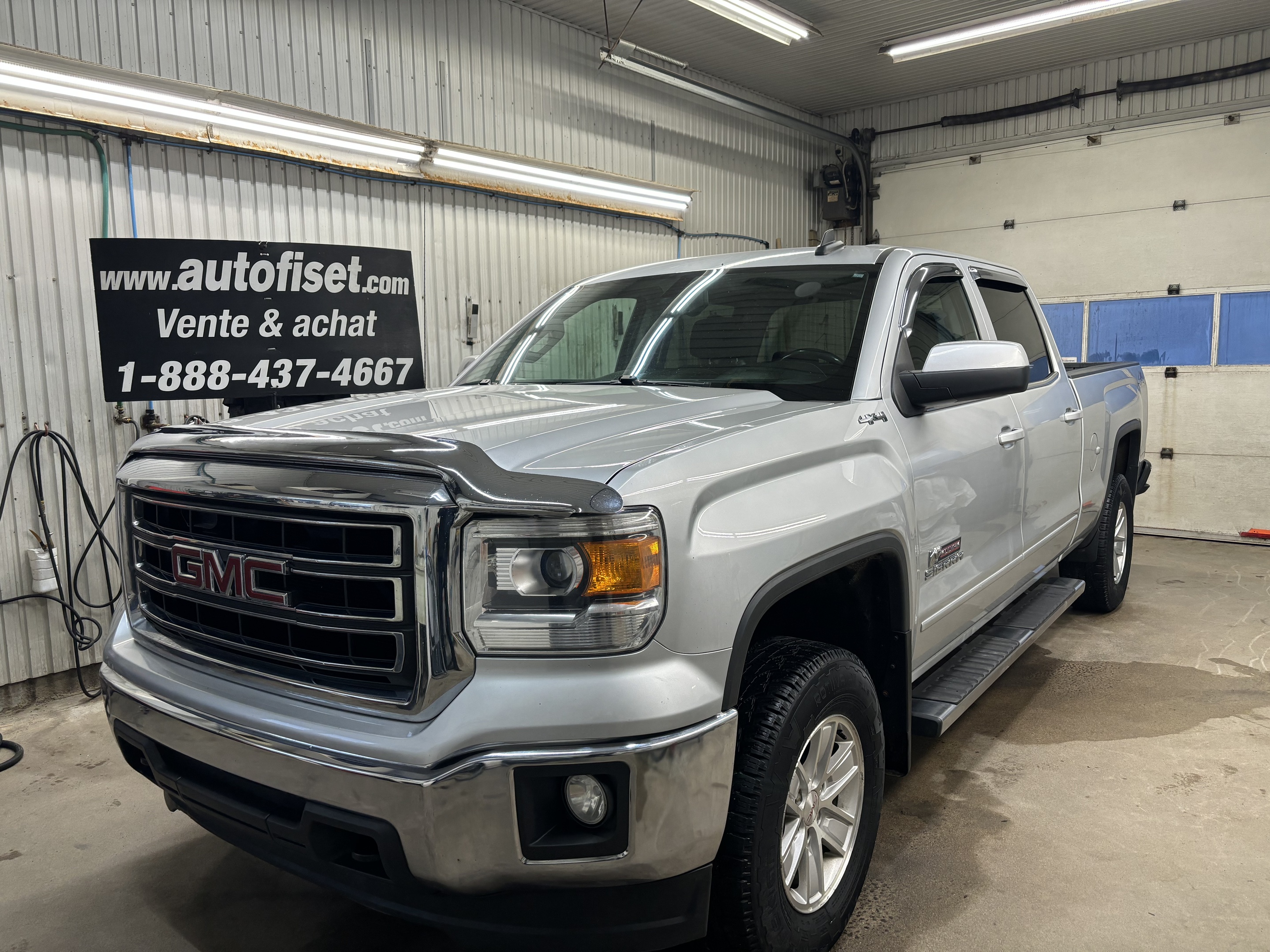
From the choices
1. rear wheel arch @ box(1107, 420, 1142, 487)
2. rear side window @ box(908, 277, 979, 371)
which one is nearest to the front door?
rear side window @ box(908, 277, 979, 371)

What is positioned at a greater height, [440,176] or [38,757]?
[440,176]

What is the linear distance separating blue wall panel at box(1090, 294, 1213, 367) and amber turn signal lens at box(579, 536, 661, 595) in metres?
7.98

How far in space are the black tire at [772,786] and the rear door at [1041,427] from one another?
160 cm

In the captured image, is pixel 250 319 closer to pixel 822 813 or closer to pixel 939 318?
pixel 939 318

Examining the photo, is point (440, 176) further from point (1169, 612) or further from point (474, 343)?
point (1169, 612)

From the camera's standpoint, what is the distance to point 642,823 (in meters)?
1.50

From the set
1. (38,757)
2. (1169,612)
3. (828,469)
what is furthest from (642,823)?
(1169,612)

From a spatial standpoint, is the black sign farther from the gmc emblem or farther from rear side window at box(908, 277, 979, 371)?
rear side window at box(908, 277, 979, 371)

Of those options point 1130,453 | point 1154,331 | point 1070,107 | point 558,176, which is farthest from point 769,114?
point 1130,453

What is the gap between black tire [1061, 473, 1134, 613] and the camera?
15.4 ft

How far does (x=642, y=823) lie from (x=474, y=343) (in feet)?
16.7

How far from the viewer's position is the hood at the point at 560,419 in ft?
5.51

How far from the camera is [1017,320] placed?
3.82m

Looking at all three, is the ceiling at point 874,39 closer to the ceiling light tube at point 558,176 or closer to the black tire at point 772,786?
the ceiling light tube at point 558,176
